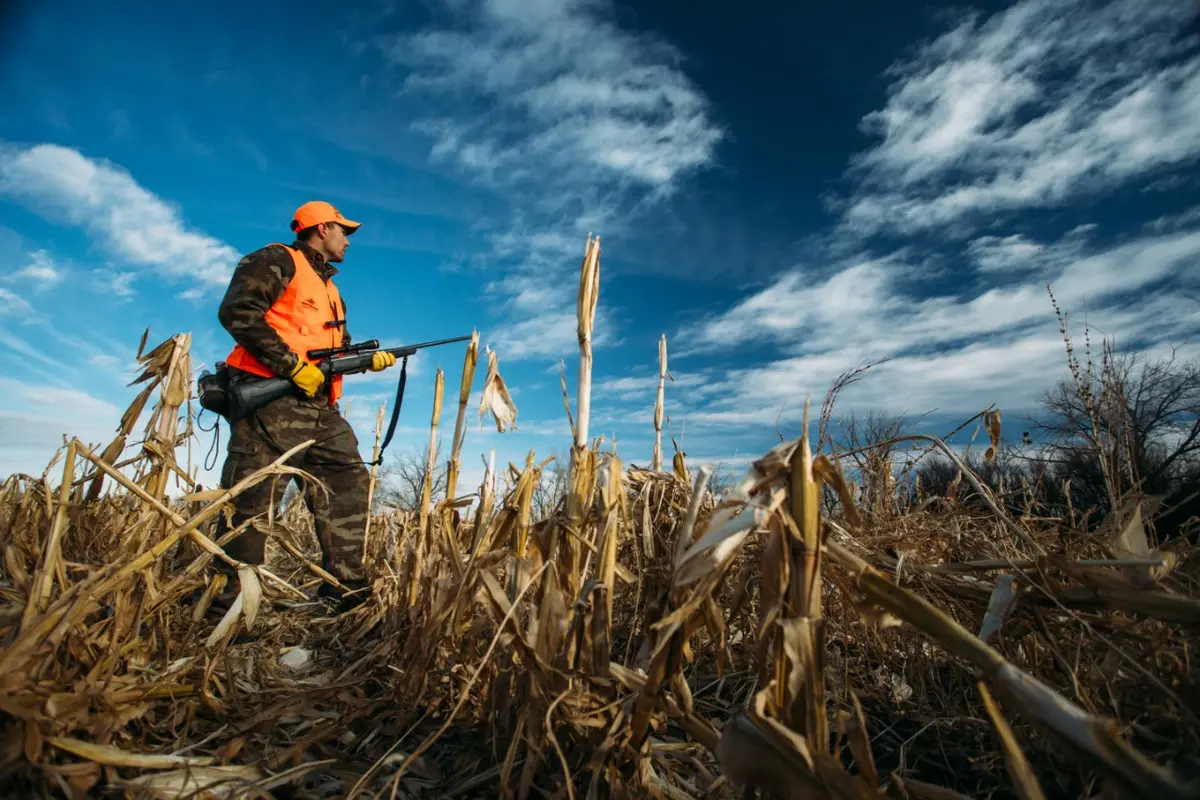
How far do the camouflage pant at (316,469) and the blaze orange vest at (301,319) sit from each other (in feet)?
0.84

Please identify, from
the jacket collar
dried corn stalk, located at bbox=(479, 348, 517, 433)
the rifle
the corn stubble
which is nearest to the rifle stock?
the rifle

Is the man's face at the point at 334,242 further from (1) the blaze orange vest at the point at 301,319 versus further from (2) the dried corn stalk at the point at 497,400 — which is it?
(2) the dried corn stalk at the point at 497,400

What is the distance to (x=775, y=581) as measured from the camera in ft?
3.26

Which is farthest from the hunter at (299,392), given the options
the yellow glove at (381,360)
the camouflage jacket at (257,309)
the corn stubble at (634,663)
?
the corn stubble at (634,663)

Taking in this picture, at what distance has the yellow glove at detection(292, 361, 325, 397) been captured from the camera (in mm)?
3494

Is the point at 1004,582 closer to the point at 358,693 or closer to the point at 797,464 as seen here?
the point at 797,464

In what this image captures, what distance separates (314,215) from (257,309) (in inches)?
37.9

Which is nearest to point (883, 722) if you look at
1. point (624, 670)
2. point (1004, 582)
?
point (1004, 582)

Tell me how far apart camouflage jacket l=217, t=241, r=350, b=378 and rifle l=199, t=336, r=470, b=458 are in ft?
0.40

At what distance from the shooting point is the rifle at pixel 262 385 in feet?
11.0

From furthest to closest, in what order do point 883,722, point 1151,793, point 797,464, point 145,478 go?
point 145,478 → point 883,722 → point 797,464 → point 1151,793

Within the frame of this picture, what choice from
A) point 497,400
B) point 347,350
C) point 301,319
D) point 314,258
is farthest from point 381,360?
point 497,400

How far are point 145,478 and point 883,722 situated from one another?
2652 mm

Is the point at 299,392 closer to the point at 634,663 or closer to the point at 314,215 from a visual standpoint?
the point at 314,215
